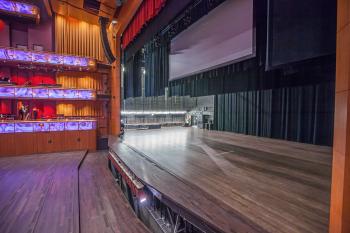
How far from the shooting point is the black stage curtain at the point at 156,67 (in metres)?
6.05

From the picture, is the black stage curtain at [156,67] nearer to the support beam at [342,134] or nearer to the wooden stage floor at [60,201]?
the wooden stage floor at [60,201]

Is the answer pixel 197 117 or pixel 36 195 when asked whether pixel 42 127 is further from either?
pixel 197 117

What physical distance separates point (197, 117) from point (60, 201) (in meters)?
7.14

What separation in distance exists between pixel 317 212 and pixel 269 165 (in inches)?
50.9

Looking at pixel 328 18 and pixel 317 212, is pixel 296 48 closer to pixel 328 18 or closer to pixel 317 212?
pixel 328 18

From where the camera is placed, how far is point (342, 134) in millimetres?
984

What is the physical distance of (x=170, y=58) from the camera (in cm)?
588

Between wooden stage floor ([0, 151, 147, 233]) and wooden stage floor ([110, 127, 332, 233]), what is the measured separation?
69cm

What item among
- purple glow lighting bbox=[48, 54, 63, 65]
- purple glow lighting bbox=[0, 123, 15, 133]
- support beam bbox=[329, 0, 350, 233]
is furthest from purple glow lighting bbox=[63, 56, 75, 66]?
support beam bbox=[329, 0, 350, 233]

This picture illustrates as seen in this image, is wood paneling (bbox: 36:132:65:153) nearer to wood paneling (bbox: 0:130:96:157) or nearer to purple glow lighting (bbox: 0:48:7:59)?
wood paneling (bbox: 0:130:96:157)

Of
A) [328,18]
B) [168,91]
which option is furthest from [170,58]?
[328,18]

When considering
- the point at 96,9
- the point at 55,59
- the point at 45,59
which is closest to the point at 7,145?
the point at 45,59

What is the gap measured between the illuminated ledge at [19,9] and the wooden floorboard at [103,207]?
17.8 feet

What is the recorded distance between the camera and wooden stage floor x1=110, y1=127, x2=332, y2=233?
4.60 ft
